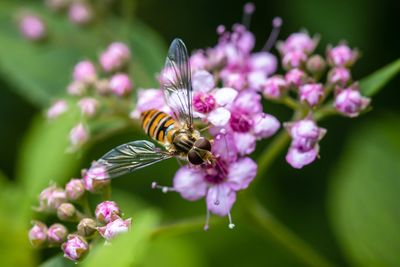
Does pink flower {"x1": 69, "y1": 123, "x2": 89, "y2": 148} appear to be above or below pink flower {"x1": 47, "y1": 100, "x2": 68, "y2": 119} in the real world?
below

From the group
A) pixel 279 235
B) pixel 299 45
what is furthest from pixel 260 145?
pixel 299 45

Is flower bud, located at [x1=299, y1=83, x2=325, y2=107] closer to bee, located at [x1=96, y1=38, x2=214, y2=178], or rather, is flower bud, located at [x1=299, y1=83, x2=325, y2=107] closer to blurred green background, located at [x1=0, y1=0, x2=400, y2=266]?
bee, located at [x1=96, y1=38, x2=214, y2=178]

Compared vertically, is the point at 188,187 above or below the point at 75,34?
below

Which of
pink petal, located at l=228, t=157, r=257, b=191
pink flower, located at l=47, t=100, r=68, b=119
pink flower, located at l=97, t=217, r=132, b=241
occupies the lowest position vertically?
pink petal, located at l=228, t=157, r=257, b=191

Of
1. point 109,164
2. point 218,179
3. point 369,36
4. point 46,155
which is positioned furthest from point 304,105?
point 369,36

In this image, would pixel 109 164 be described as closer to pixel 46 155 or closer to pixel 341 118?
pixel 46 155

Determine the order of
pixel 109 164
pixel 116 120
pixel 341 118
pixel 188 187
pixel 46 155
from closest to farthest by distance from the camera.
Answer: pixel 109 164, pixel 188 187, pixel 46 155, pixel 116 120, pixel 341 118

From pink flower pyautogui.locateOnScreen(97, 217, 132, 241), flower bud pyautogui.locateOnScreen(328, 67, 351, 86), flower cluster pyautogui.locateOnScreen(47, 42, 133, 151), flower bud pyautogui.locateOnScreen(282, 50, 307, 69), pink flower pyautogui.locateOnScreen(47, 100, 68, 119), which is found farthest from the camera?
pink flower pyautogui.locateOnScreen(47, 100, 68, 119)

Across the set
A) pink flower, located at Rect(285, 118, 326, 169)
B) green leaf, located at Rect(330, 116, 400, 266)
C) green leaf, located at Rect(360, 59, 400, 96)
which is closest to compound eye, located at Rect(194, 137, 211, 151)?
pink flower, located at Rect(285, 118, 326, 169)
